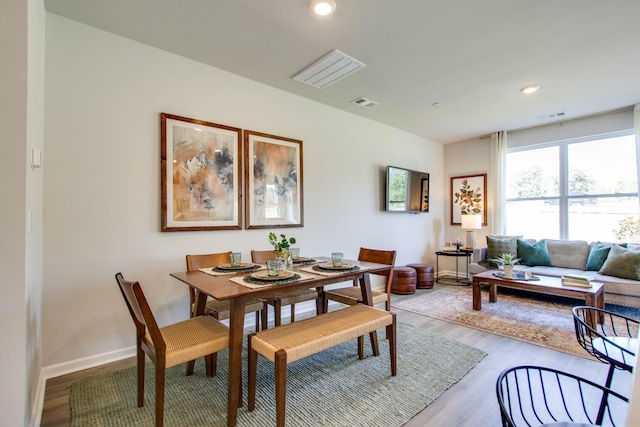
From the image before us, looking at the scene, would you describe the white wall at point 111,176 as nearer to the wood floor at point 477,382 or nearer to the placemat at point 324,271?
the wood floor at point 477,382

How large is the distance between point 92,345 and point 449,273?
557cm

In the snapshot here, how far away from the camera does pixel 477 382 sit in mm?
2121

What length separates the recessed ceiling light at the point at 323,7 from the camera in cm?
208

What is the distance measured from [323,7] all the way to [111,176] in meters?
2.08

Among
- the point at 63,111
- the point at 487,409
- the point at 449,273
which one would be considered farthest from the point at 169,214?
the point at 449,273

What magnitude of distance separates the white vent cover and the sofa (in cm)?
354

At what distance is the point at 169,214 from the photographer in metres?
2.67

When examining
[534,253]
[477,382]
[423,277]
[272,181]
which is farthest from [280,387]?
[534,253]

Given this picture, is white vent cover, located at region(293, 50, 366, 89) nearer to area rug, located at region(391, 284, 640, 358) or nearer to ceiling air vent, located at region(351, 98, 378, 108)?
ceiling air vent, located at region(351, 98, 378, 108)

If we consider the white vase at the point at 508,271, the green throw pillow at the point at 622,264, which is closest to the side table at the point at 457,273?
the white vase at the point at 508,271

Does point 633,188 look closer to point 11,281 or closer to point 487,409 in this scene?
point 487,409

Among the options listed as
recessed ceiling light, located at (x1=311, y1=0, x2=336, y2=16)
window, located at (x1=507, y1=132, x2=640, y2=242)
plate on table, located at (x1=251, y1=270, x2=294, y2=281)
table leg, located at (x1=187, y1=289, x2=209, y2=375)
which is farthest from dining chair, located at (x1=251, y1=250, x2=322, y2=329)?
window, located at (x1=507, y1=132, x2=640, y2=242)

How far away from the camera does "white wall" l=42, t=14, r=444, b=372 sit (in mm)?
2223

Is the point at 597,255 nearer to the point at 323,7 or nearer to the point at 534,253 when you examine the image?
the point at 534,253
